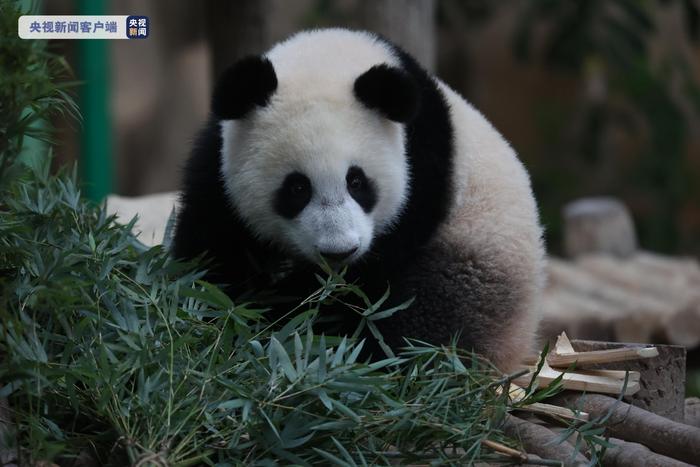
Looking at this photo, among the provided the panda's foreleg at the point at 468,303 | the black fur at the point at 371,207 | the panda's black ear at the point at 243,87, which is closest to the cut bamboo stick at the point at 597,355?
the panda's foreleg at the point at 468,303

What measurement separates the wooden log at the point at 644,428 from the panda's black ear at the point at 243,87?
1.18 m

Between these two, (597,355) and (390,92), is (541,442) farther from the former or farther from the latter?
(390,92)

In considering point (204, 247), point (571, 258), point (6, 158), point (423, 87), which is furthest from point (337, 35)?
point (571, 258)

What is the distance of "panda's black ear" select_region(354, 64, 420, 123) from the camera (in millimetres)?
2611

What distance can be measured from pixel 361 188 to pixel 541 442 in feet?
2.86

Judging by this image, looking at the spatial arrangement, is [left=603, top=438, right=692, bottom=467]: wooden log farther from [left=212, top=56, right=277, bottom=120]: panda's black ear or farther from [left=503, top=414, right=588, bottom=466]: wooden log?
[left=212, top=56, right=277, bottom=120]: panda's black ear

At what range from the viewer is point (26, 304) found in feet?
7.06

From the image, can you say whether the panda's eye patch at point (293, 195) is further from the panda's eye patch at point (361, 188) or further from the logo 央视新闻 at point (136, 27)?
the logo 央视新闻 at point (136, 27)

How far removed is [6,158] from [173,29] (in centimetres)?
546

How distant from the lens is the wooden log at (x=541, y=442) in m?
2.14

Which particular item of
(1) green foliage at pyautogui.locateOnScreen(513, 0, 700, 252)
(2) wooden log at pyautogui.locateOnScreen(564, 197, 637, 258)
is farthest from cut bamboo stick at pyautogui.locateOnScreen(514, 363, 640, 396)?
(2) wooden log at pyautogui.locateOnScreen(564, 197, 637, 258)

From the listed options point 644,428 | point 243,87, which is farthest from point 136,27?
point 644,428

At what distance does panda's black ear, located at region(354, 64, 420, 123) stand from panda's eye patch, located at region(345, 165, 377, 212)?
186 mm

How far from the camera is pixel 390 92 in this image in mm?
2627
